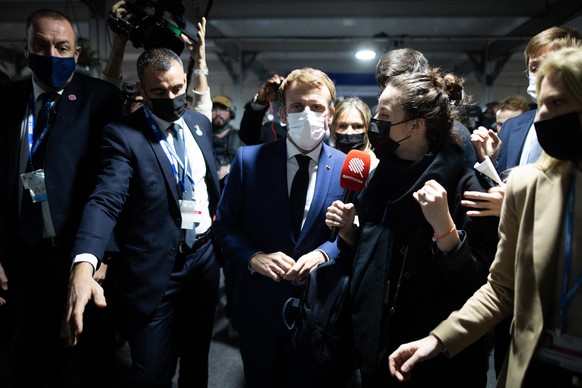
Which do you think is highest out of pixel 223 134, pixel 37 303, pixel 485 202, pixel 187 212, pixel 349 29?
pixel 349 29

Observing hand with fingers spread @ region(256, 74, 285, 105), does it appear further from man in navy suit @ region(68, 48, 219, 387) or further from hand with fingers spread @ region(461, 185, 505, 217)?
hand with fingers spread @ region(461, 185, 505, 217)

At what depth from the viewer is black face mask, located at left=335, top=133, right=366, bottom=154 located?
252cm

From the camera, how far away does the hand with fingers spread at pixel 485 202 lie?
127 centimetres

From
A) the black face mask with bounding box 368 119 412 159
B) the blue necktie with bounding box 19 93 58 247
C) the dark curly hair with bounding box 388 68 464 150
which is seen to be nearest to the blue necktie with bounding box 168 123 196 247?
the blue necktie with bounding box 19 93 58 247

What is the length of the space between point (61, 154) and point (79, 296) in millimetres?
855

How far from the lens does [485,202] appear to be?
4.22ft

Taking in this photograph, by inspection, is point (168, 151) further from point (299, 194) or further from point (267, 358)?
point (267, 358)

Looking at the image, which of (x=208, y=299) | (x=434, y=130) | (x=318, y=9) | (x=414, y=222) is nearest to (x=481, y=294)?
(x=414, y=222)

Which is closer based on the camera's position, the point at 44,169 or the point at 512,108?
the point at 44,169

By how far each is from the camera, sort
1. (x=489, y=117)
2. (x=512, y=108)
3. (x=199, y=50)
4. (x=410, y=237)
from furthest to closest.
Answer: (x=489, y=117) → (x=512, y=108) → (x=199, y=50) → (x=410, y=237)

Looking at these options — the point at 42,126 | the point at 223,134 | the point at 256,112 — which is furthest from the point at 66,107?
the point at 223,134

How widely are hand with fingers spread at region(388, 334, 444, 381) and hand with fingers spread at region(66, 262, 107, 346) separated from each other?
2.94ft

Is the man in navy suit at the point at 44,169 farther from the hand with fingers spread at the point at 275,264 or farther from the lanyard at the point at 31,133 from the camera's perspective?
the hand with fingers spread at the point at 275,264

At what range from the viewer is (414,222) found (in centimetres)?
138
